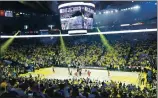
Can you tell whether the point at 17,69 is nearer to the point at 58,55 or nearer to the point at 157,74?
the point at 58,55

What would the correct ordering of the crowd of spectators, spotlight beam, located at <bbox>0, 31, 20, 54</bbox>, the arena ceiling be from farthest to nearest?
spotlight beam, located at <bbox>0, 31, 20, 54</bbox> → the arena ceiling → the crowd of spectators

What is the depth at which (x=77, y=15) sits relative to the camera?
7246mm

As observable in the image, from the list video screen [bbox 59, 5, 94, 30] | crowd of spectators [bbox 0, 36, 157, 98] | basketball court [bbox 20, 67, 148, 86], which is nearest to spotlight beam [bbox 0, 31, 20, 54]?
crowd of spectators [bbox 0, 36, 157, 98]

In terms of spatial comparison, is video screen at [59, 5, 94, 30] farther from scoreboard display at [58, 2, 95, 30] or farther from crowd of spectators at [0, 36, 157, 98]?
crowd of spectators at [0, 36, 157, 98]

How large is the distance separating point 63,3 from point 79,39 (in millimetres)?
1926

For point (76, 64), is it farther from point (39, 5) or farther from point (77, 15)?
point (39, 5)

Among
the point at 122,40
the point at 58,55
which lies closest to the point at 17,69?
the point at 58,55

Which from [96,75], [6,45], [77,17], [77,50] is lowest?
[96,75]

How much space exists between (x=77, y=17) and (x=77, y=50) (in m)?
1.57

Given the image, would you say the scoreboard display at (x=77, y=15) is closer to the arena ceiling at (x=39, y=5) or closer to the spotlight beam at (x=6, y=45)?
the arena ceiling at (x=39, y=5)

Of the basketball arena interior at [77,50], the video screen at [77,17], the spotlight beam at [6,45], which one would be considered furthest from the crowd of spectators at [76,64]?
the video screen at [77,17]

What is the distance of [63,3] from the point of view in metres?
7.27

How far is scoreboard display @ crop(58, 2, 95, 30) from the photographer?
7.08 m

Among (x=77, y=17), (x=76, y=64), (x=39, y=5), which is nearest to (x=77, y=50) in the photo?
(x=76, y=64)
